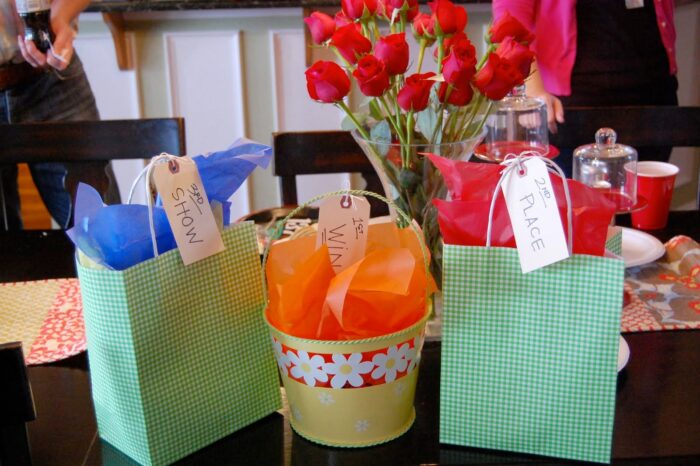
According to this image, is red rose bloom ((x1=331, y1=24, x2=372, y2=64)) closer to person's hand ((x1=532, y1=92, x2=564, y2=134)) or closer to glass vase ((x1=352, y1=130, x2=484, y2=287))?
glass vase ((x1=352, y1=130, x2=484, y2=287))

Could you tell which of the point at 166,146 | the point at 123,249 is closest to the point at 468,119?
the point at 123,249

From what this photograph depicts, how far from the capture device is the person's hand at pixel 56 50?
1.82 m

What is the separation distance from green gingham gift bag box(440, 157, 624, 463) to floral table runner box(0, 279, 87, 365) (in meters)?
0.54

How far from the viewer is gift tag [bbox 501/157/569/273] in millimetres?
724

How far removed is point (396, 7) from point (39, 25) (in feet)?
3.76

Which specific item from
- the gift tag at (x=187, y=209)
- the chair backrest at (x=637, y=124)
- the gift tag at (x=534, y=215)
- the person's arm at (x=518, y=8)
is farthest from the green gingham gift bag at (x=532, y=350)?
the person's arm at (x=518, y=8)

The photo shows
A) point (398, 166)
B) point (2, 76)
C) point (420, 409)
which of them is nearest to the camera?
point (420, 409)

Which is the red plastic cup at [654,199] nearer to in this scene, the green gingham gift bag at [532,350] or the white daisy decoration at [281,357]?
the green gingham gift bag at [532,350]

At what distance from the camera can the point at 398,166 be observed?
3.27 feet

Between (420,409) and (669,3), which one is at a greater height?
(669,3)

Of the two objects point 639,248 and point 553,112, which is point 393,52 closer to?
point 639,248

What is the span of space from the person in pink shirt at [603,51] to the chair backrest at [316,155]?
548 mm

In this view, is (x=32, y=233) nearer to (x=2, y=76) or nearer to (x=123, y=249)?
(x=2, y=76)

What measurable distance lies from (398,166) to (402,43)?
156 millimetres
